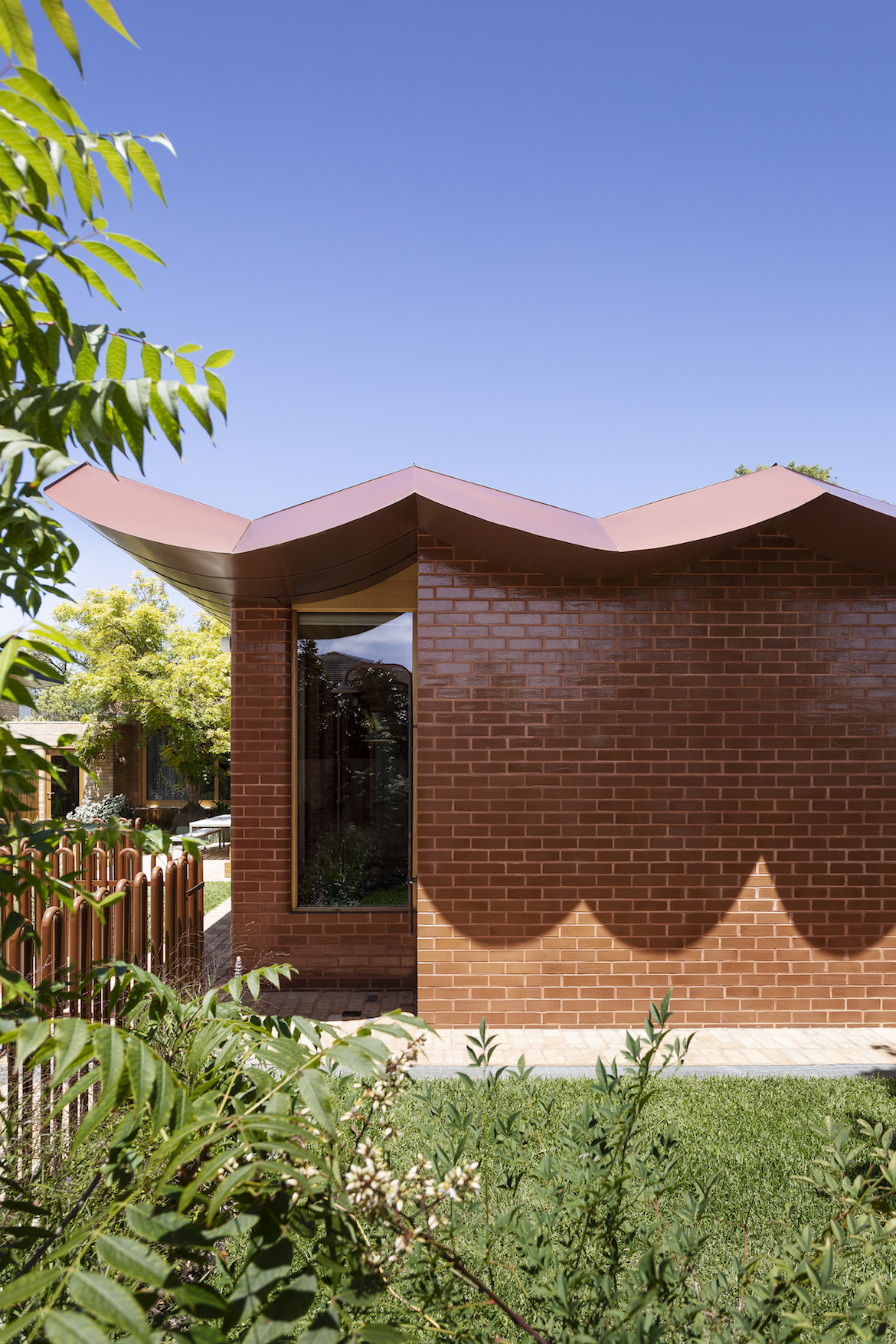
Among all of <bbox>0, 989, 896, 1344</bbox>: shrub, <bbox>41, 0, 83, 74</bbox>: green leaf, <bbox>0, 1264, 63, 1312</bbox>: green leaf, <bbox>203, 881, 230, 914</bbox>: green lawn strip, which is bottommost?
<bbox>203, 881, 230, 914</bbox>: green lawn strip

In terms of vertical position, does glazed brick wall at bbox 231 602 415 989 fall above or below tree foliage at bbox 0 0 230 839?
below

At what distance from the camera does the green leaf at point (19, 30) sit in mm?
955

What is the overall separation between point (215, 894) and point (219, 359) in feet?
38.4

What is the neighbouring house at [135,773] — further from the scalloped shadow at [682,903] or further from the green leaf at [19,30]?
the green leaf at [19,30]

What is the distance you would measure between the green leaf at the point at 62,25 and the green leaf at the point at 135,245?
0.21 metres

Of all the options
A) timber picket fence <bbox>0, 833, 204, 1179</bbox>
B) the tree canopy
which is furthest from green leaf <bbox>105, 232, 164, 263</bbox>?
the tree canopy

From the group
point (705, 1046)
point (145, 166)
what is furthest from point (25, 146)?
point (705, 1046)

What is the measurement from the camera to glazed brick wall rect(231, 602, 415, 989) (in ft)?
21.3

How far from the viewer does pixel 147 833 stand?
156 cm

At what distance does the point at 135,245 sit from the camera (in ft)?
3.89

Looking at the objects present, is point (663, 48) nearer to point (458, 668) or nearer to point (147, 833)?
point (458, 668)

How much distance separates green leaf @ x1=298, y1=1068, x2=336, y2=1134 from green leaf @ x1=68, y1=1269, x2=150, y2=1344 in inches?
10.0

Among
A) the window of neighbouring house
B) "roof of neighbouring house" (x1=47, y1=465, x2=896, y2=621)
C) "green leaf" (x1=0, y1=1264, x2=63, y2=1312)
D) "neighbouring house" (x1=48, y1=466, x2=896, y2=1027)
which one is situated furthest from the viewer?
the window of neighbouring house

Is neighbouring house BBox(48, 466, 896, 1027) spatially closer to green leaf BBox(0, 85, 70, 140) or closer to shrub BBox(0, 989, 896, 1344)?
shrub BBox(0, 989, 896, 1344)
